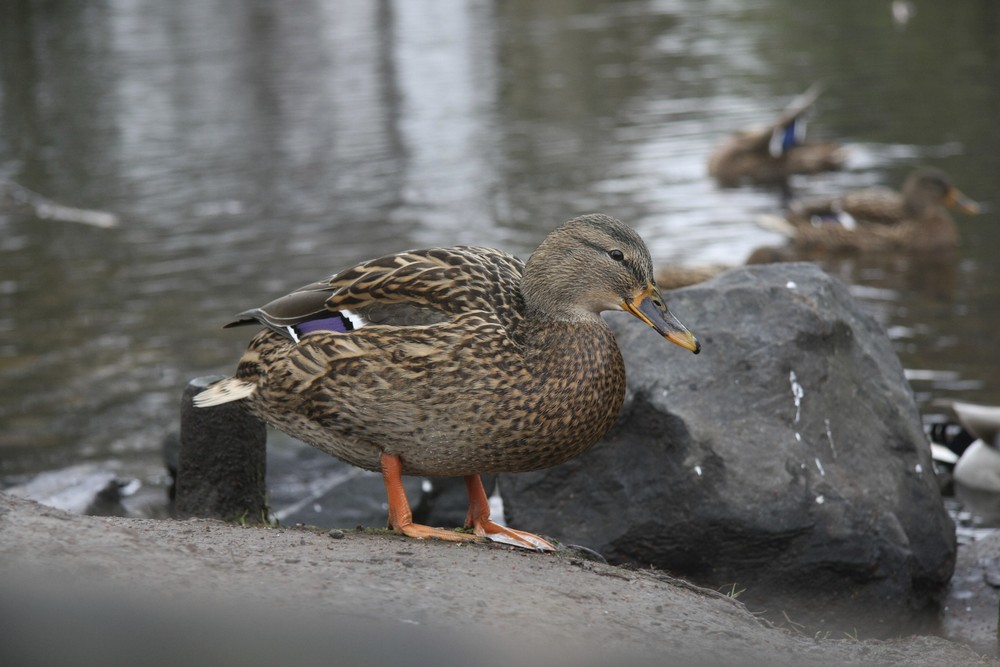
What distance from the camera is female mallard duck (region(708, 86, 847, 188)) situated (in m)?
14.4

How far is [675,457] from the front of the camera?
17.2 feet

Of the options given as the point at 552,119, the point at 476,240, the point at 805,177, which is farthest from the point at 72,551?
the point at 552,119

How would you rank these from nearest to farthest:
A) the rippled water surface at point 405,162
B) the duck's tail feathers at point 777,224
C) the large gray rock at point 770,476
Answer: the large gray rock at point 770,476 → the rippled water surface at point 405,162 → the duck's tail feathers at point 777,224

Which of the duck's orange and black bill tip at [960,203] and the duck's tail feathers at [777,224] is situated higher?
the duck's orange and black bill tip at [960,203]

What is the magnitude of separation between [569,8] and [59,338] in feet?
87.5

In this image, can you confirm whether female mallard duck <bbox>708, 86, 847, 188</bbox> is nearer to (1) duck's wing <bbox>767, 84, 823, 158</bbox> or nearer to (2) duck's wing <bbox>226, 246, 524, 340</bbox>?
(1) duck's wing <bbox>767, 84, 823, 158</bbox>

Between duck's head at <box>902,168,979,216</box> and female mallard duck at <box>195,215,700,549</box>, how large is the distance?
8184mm

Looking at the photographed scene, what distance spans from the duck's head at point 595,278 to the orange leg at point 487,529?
2.23 feet

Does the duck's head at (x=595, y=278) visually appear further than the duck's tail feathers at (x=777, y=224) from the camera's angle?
No

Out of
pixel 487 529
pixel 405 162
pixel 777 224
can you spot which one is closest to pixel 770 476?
pixel 487 529

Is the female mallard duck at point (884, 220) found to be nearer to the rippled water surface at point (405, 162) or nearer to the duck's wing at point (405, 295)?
the rippled water surface at point (405, 162)

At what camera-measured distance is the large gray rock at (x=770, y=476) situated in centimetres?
516

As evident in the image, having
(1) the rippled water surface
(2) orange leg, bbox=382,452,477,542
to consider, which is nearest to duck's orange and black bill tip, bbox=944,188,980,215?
(1) the rippled water surface

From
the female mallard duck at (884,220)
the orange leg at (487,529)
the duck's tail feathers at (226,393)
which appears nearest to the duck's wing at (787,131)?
the female mallard duck at (884,220)
